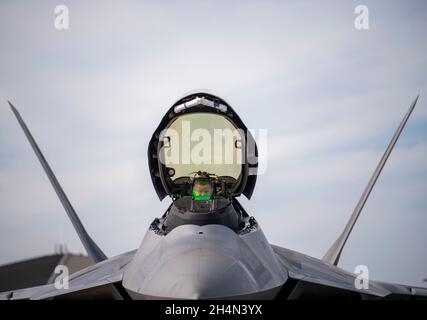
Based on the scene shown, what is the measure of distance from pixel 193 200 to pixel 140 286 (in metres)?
1.41

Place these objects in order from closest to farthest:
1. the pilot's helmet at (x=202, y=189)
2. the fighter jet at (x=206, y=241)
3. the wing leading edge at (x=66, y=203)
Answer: the fighter jet at (x=206, y=241) → the pilot's helmet at (x=202, y=189) → the wing leading edge at (x=66, y=203)

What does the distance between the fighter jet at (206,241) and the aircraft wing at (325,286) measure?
0.05 ft

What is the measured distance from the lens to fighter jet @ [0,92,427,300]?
6.05 m

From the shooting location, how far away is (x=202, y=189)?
7523mm

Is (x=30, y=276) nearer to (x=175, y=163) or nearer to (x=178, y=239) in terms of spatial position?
(x=175, y=163)

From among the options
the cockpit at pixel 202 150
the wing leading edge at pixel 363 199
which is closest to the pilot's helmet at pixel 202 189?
the cockpit at pixel 202 150

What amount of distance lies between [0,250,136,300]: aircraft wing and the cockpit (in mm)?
1107

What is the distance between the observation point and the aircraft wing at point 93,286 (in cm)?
741

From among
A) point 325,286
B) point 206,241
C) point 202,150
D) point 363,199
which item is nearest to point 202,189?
point 206,241

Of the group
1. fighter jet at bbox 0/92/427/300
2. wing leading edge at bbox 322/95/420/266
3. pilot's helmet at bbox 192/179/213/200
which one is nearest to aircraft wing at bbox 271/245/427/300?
fighter jet at bbox 0/92/427/300

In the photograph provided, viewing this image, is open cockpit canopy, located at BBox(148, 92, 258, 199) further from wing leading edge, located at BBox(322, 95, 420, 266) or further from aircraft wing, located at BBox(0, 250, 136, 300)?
wing leading edge, located at BBox(322, 95, 420, 266)

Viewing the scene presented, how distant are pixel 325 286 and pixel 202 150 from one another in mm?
2913

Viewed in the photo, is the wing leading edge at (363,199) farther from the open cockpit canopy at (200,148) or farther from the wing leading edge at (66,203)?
the wing leading edge at (66,203)
